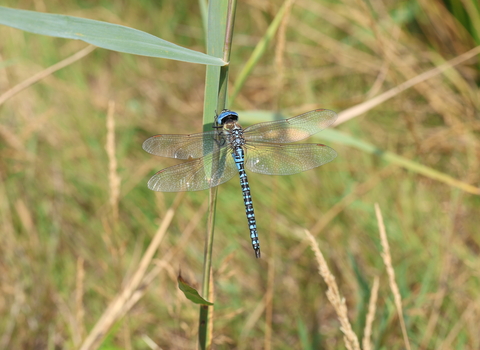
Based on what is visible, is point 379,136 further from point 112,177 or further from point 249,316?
point 112,177

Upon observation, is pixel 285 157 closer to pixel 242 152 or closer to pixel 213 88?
pixel 242 152

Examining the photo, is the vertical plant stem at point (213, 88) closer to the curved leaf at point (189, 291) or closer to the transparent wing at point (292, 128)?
the curved leaf at point (189, 291)

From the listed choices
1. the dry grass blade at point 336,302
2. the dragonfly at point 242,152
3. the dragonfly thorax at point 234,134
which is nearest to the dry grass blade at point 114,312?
the dragonfly at point 242,152

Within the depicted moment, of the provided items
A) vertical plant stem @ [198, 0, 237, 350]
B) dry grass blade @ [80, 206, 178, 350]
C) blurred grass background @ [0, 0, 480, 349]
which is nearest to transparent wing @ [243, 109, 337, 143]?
blurred grass background @ [0, 0, 480, 349]

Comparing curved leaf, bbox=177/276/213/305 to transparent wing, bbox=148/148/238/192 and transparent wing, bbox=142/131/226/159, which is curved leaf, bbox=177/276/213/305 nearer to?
transparent wing, bbox=148/148/238/192

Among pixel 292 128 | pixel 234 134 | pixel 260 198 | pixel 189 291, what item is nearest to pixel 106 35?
pixel 189 291

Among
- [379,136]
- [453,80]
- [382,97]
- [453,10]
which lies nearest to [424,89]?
[453,80]
